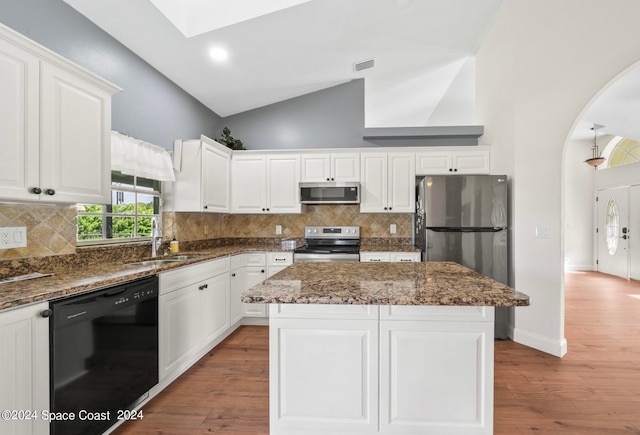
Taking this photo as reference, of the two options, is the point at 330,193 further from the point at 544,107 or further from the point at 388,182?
the point at 544,107

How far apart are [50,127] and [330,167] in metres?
2.78

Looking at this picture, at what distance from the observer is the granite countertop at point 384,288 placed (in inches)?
52.2

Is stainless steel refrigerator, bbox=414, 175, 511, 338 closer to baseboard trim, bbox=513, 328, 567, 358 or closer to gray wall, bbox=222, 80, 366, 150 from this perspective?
baseboard trim, bbox=513, 328, 567, 358

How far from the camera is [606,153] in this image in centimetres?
666

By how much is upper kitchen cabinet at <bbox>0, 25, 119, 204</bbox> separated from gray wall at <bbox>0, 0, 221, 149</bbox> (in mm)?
472

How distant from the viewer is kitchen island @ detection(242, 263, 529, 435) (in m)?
1.50

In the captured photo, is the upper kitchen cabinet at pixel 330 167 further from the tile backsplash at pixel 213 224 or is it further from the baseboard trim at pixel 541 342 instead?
the baseboard trim at pixel 541 342

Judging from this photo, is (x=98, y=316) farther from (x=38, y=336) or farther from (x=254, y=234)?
(x=254, y=234)


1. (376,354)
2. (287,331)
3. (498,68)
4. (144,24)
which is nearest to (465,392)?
(376,354)

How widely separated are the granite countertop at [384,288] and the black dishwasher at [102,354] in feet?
2.92

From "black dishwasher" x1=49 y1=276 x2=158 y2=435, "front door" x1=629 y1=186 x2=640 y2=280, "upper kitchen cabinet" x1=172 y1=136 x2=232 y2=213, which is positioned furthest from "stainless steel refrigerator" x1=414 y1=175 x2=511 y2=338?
"front door" x1=629 y1=186 x2=640 y2=280

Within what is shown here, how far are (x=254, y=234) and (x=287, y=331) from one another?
9.62ft

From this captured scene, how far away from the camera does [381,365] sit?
1.52 metres

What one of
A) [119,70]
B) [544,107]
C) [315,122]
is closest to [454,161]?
[544,107]
